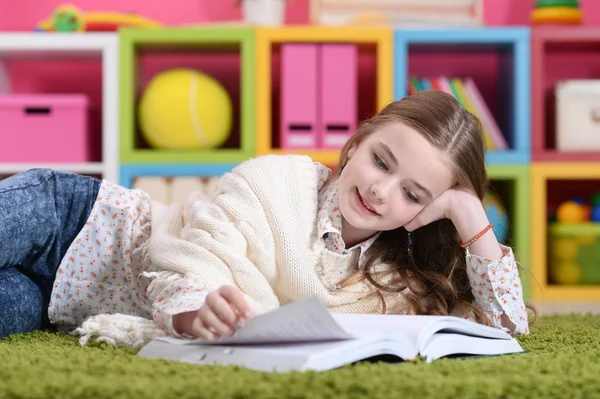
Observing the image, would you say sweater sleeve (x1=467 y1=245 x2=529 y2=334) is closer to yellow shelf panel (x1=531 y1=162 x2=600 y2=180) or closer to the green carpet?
the green carpet

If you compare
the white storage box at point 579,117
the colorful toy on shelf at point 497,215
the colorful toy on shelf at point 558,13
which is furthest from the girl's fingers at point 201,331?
the colorful toy on shelf at point 558,13

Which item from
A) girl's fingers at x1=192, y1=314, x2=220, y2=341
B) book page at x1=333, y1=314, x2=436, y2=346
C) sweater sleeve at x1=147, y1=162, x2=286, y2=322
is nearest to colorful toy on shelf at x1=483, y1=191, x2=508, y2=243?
sweater sleeve at x1=147, y1=162, x2=286, y2=322

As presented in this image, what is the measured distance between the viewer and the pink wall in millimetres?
2625

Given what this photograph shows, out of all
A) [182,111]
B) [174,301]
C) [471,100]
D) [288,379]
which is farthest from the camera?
[471,100]

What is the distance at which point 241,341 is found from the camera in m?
0.85

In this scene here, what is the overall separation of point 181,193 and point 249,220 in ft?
3.72

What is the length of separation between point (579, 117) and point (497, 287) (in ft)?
4.31

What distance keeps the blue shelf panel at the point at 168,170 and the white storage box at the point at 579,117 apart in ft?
3.18

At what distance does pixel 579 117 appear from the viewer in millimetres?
2299

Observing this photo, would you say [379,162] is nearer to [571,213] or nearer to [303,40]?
[303,40]

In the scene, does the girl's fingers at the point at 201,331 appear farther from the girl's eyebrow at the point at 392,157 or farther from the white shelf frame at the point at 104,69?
the white shelf frame at the point at 104,69

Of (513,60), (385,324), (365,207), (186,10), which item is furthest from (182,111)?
(385,324)

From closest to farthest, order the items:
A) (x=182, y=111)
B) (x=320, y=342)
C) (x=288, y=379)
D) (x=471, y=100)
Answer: (x=288, y=379)
(x=320, y=342)
(x=182, y=111)
(x=471, y=100)

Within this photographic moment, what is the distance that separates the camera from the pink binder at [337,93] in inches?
89.4
